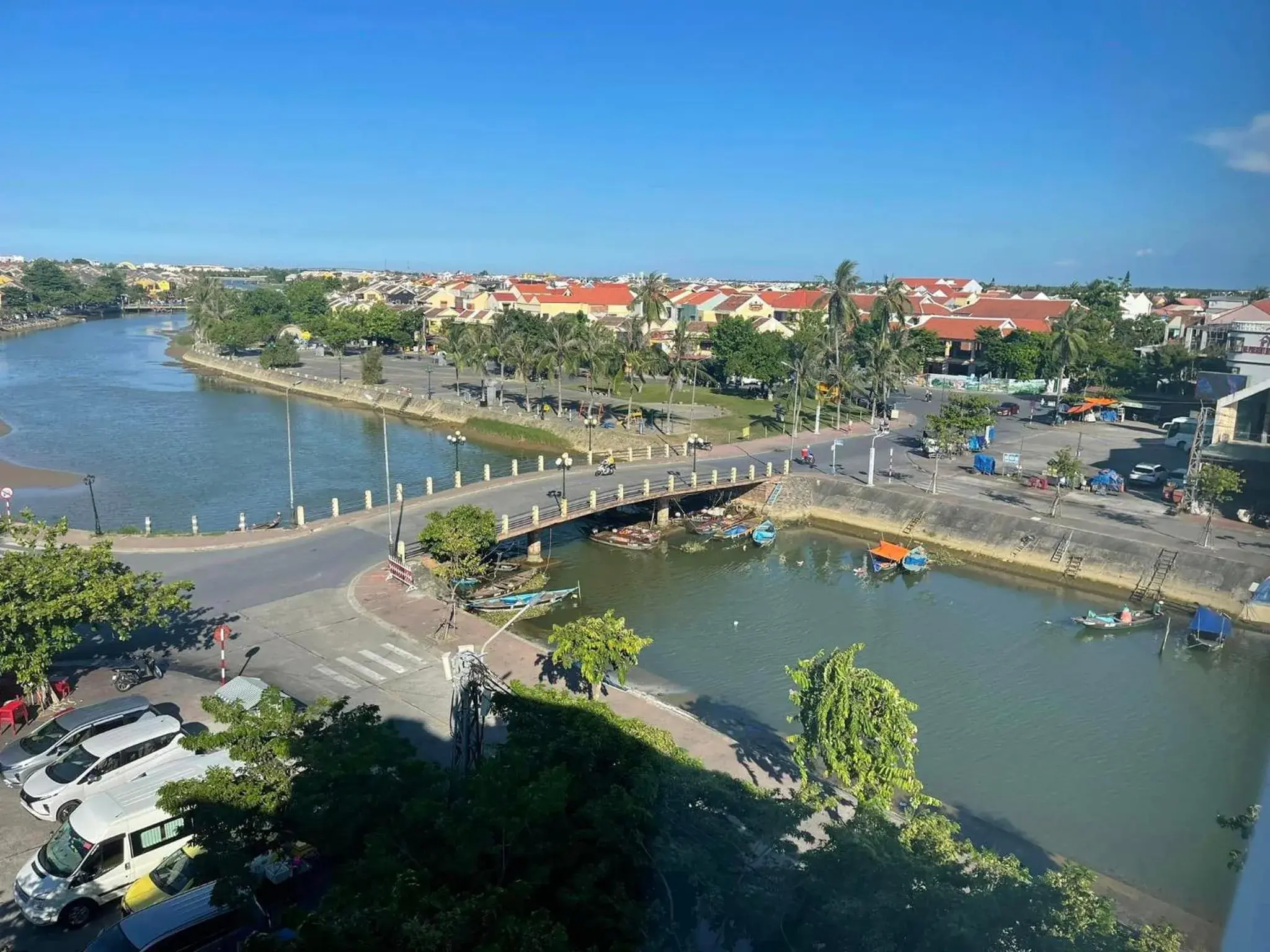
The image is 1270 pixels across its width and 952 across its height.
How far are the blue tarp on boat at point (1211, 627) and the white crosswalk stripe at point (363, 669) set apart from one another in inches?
549

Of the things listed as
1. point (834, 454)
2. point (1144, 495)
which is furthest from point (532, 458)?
point (1144, 495)

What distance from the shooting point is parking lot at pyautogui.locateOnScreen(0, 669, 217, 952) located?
7305 mm

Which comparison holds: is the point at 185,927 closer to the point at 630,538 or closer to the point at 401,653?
the point at 401,653

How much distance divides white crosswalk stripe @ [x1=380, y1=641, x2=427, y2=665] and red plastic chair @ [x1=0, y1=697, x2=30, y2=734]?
4297 mm

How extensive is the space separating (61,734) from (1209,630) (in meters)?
17.5

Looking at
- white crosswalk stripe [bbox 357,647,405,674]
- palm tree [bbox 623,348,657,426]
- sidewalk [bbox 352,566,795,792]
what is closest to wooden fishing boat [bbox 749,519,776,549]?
sidewalk [bbox 352,566,795,792]

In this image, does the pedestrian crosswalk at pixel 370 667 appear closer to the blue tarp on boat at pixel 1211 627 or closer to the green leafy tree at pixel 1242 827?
the green leafy tree at pixel 1242 827

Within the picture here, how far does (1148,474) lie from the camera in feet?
80.9

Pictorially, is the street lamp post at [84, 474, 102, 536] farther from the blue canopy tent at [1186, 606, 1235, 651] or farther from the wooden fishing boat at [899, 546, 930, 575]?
the blue canopy tent at [1186, 606, 1235, 651]

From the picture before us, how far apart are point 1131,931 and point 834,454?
2181 cm

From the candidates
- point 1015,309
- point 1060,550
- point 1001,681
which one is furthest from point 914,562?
point 1015,309

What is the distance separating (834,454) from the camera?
26531 millimetres

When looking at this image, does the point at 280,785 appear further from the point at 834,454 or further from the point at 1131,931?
the point at 834,454

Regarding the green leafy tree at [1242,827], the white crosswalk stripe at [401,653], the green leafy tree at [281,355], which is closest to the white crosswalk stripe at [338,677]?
the white crosswalk stripe at [401,653]
